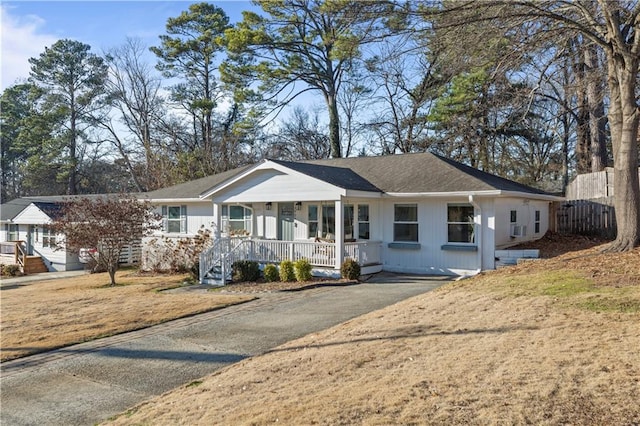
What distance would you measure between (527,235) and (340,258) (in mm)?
7260

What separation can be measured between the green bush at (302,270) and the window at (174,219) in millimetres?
8134

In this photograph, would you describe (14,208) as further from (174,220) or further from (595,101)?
(595,101)

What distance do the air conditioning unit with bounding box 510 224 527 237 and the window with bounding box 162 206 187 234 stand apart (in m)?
13.3

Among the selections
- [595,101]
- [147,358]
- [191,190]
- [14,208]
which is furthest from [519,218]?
[14,208]

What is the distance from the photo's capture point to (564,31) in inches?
475

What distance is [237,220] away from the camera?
19984mm

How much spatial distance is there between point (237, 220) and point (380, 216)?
20.8ft

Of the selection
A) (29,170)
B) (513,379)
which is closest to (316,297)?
(513,379)

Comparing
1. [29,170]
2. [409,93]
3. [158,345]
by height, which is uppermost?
[409,93]

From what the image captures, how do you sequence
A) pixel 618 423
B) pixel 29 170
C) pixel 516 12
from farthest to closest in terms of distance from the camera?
pixel 29 170 → pixel 516 12 → pixel 618 423

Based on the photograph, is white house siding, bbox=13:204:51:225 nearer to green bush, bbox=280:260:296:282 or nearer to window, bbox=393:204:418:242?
green bush, bbox=280:260:296:282

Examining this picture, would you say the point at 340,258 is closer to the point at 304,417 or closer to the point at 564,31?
the point at 564,31

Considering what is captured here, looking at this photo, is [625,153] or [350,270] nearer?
[625,153]

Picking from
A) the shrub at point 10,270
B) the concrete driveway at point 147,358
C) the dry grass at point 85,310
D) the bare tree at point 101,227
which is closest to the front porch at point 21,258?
the shrub at point 10,270
